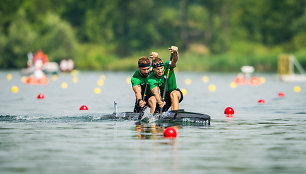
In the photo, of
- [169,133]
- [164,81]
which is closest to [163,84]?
[164,81]

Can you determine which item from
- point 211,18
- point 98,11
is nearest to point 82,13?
point 98,11

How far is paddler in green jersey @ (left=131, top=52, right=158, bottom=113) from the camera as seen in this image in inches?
667

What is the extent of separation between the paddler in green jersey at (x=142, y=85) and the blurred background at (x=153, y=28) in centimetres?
6450

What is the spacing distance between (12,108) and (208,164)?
13.2 metres

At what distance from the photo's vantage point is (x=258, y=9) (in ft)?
312

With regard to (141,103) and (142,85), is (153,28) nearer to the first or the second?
(142,85)

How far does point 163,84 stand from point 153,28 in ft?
262

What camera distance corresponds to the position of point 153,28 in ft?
316

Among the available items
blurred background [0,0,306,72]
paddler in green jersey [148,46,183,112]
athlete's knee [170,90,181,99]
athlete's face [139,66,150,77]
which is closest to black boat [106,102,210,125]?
paddler in green jersey [148,46,183,112]

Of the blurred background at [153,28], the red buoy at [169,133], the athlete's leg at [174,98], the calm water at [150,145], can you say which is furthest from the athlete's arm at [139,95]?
the blurred background at [153,28]

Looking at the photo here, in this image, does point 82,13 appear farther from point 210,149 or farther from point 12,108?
point 210,149

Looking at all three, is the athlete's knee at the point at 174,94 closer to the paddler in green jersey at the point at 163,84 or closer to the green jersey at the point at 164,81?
the paddler in green jersey at the point at 163,84

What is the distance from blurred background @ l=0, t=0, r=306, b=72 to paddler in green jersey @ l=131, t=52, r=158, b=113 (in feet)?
212

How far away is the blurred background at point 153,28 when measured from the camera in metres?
84.7
